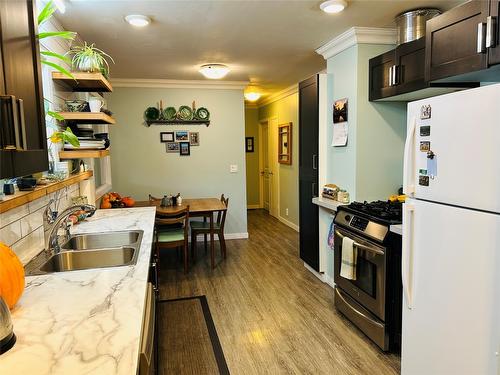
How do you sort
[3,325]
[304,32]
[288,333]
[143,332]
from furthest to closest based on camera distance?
1. [304,32]
2. [288,333]
3. [143,332]
4. [3,325]

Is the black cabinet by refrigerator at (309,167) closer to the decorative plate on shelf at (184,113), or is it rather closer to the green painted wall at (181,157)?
the green painted wall at (181,157)

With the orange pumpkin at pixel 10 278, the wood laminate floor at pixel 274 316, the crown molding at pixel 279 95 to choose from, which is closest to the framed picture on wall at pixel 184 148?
the wood laminate floor at pixel 274 316

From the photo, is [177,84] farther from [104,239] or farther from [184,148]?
[104,239]

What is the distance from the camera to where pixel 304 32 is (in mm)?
3070

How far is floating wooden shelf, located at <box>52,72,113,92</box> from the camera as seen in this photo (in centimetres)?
248

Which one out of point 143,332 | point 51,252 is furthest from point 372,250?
point 51,252

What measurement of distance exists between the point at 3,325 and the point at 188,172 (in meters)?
4.52

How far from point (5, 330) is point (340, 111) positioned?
10.1 ft

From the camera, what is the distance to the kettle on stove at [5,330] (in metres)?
0.95

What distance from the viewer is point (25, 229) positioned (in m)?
1.77

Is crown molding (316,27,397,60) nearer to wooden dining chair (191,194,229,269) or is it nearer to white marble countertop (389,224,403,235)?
white marble countertop (389,224,403,235)

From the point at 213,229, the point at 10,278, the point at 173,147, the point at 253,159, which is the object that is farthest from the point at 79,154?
the point at 253,159

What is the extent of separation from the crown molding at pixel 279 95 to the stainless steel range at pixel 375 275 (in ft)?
11.1

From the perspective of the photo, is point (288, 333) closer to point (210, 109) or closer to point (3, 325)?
point (3, 325)
